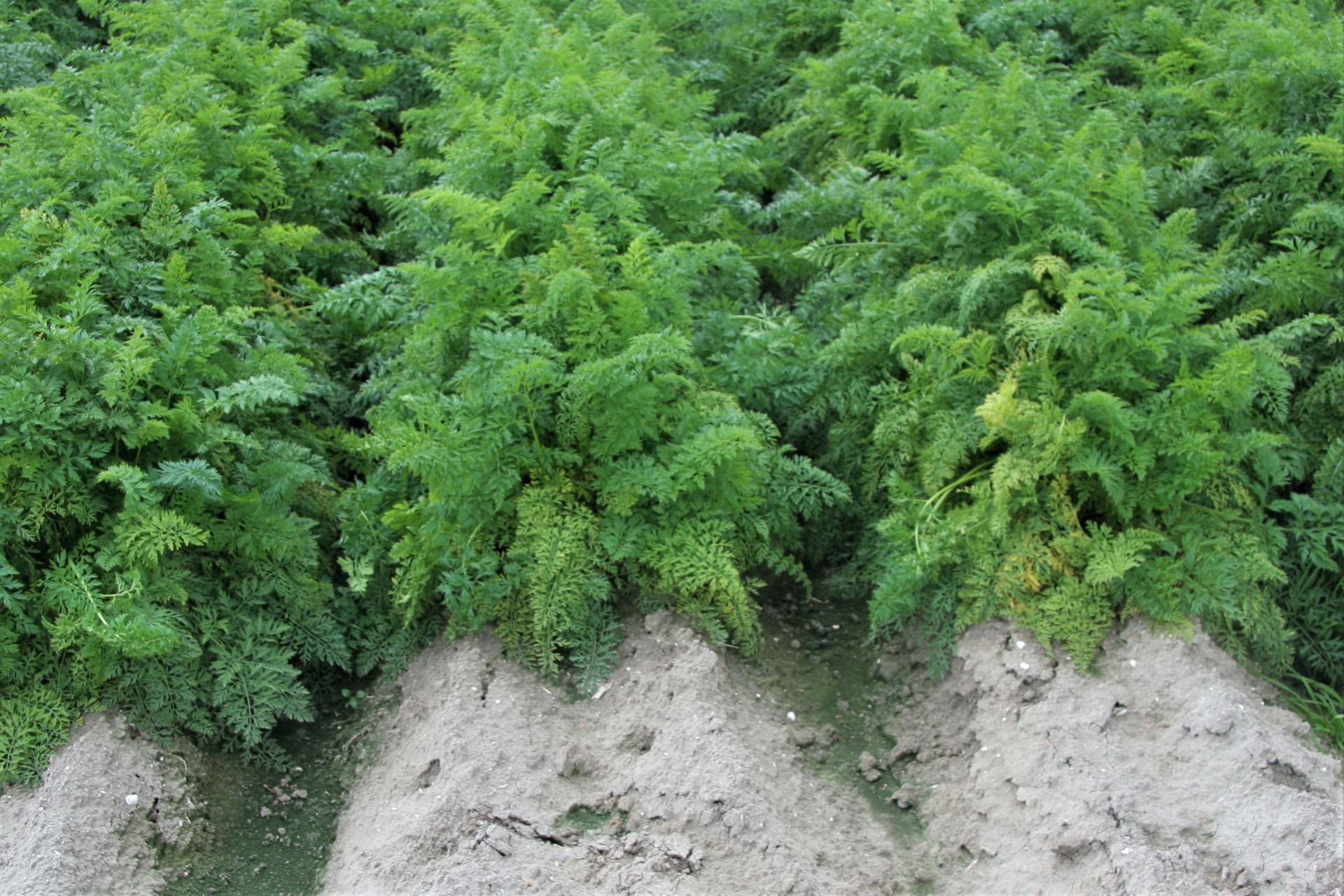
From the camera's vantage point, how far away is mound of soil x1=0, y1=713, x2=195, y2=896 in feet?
13.7

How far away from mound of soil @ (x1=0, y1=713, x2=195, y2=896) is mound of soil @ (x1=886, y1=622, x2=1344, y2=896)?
2810 millimetres

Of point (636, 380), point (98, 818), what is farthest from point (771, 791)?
point (98, 818)

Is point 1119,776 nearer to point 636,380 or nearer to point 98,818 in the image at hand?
point 636,380

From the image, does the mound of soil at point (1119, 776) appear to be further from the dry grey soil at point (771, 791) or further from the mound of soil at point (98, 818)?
the mound of soil at point (98, 818)

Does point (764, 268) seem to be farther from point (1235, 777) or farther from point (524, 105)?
point (1235, 777)

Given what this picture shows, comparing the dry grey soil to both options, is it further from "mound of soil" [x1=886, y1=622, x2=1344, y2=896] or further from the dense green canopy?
the dense green canopy

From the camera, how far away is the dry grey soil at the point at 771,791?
4172mm

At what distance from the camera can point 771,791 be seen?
180 inches

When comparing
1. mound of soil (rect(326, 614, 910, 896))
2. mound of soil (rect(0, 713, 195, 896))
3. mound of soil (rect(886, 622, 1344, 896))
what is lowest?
mound of soil (rect(886, 622, 1344, 896))

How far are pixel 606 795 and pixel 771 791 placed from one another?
62 centimetres

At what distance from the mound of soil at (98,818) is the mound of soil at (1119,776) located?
2.81m

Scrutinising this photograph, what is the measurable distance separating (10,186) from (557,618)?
3351mm

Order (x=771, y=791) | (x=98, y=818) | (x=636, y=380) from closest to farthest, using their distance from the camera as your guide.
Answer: (x=98, y=818) → (x=771, y=791) → (x=636, y=380)

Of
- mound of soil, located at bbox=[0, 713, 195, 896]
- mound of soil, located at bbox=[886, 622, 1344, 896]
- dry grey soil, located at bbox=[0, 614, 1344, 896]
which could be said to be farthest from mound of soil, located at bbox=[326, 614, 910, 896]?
mound of soil, located at bbox=[0, 713, 195, 896]
